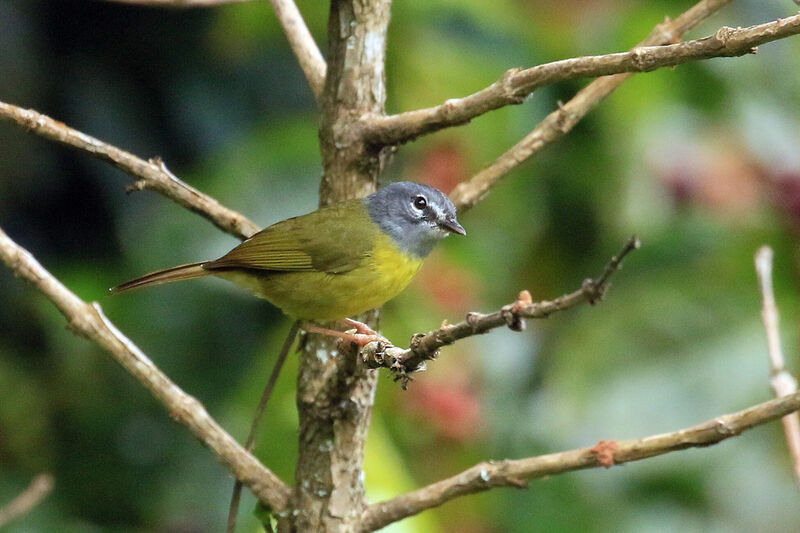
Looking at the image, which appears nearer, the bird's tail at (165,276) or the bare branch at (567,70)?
the bare branch at (567,70)

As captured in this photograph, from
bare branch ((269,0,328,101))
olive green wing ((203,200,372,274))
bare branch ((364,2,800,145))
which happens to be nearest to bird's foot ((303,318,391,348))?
olive green wing ((203,200,372,274))

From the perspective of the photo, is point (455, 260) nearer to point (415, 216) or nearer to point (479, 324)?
point (415, 216)

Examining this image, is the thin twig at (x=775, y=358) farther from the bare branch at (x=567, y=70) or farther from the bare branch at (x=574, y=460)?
the bare branch at (x=567, y=70)

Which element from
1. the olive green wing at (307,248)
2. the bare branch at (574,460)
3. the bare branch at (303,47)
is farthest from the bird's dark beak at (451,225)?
the bare branch at (574,460)

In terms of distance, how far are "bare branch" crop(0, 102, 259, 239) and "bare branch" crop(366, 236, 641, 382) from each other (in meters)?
0.65

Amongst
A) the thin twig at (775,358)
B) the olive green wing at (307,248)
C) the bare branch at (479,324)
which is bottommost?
the bare branch at (479,324)

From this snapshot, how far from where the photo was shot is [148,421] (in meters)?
4.16

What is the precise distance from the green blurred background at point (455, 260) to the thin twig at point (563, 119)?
1020mm

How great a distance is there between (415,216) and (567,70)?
133 cm

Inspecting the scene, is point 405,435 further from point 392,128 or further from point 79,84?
point 79,84

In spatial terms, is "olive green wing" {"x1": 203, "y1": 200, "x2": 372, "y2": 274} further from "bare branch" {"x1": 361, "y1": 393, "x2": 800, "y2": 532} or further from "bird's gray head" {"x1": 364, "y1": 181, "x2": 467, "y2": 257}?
"bare branch" {"x1": 361, "y1": 393, "x2": 800, "y2": 532}

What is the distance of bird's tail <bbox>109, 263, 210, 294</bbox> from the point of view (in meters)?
2.74

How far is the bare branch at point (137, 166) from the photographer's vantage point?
7.20 ft

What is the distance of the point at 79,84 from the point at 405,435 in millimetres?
2307
